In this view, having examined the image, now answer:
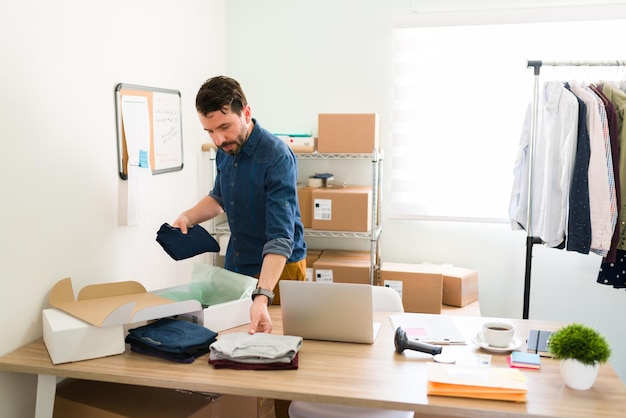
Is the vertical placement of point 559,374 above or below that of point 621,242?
below

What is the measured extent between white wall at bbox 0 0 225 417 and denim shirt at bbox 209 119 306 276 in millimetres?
512

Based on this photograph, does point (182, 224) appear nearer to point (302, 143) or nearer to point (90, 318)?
point (90, 318)

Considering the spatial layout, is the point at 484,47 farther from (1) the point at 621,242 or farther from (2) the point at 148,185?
(2) the point at 148,185

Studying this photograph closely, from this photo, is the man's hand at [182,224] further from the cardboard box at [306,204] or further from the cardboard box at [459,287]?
the cardboard box at [459,287]

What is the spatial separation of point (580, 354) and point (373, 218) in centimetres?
187

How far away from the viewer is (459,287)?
3.43 metres

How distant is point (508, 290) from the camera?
3768mm

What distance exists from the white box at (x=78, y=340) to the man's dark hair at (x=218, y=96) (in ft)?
2.72

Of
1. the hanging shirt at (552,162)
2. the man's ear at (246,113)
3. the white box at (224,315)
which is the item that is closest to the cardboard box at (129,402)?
the white box at (224,315)

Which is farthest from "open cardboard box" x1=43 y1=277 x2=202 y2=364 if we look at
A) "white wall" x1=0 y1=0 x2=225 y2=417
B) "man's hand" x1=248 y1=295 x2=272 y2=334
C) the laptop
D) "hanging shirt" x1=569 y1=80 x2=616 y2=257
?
"hanging shirt" x1=569 y1=80 x2=616 y2=257

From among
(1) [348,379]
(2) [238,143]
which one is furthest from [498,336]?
(2) [238,143]

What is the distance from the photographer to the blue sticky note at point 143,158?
273 centimetres

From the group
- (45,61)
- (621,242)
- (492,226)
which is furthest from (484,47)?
(45,61)

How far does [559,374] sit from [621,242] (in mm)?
1437
